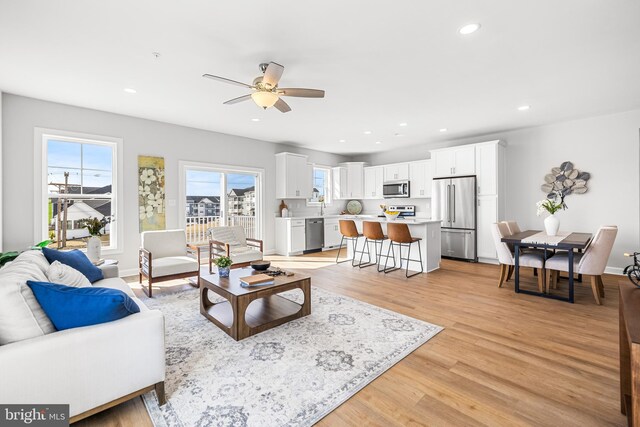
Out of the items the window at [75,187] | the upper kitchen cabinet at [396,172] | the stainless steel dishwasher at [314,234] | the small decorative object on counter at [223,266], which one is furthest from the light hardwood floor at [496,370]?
the upper kitchen cabinet at [396,172]

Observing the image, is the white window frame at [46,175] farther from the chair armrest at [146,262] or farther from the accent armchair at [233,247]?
the accent armchair at [233,247]

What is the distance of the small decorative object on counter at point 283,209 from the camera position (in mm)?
7037

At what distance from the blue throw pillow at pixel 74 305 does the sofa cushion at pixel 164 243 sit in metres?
2.84

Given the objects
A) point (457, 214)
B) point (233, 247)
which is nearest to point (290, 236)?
point (233, 247)

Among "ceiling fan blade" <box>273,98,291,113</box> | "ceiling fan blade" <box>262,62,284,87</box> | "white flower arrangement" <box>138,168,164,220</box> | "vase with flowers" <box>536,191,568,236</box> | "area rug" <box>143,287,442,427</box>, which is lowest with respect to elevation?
"area rug" <box>143,287,442,427</box>

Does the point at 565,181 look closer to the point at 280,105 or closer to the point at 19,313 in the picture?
the point at 280,105

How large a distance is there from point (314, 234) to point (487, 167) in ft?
13.3

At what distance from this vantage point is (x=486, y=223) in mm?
5824

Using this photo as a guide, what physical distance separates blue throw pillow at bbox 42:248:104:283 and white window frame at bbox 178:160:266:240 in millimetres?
2392

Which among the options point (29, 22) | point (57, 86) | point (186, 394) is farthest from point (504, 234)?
point (57, 86)

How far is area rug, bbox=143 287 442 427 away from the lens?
5.68 ft

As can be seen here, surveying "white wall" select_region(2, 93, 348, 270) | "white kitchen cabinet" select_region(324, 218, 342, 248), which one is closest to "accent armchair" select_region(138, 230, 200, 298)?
"white wall" select_region(2, 93, 348, 270)

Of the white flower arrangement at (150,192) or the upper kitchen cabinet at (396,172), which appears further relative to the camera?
the upper kitchen cabinet at (396,172)

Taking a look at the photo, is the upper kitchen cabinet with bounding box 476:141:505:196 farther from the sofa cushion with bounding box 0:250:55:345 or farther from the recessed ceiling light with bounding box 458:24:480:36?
the sofa cushion with bounding box 0:250:55:345
